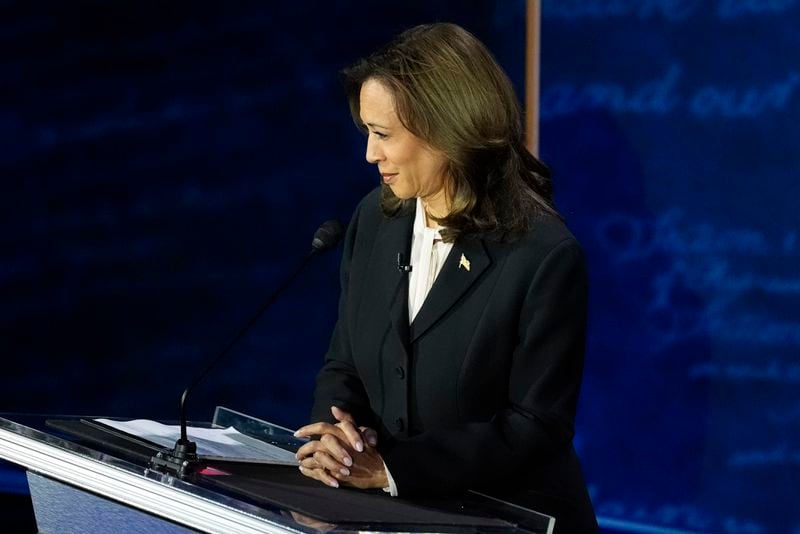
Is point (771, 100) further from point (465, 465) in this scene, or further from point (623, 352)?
point (465, 465)

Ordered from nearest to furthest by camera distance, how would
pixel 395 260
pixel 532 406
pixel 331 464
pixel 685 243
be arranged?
pixel 331 464 → pixel 532 406 → pixel 395 260 → pixel 685 243

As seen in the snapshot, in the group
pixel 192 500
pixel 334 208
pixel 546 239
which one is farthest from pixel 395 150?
pixel 334 208

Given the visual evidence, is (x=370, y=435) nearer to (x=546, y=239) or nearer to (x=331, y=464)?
(x=331, y=464)

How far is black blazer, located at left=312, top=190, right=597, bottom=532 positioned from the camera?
2.01m

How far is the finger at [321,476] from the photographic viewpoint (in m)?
1.86

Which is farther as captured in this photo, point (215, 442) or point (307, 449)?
point (215, 442)

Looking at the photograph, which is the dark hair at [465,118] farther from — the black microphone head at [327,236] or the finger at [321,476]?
the finger at [321,476]

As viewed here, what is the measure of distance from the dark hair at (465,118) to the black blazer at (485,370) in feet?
0.17

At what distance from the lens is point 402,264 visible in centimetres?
222

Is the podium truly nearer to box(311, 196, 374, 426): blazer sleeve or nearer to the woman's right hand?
the woman's right hand

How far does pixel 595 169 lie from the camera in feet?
13.6

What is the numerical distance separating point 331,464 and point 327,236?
404mm

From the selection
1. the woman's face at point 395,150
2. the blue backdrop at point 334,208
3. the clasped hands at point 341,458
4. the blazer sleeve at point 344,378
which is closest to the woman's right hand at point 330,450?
the clasped hands at point 341,458

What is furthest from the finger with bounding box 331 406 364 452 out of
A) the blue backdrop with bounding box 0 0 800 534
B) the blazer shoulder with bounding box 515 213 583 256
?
the blue backdrop with bounding box 0 0 800 534
